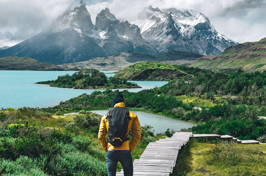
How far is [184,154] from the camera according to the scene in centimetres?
1170

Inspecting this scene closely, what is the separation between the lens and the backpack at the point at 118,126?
17.1ft

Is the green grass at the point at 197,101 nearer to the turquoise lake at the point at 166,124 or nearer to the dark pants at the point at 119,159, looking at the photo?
the turquoise lake at the point at 166,124

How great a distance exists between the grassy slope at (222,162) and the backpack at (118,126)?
179 inches

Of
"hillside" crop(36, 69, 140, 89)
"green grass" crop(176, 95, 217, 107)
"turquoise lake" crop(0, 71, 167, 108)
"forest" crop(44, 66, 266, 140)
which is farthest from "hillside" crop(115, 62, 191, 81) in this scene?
"green grass" crop(176, 95, 217, 107)

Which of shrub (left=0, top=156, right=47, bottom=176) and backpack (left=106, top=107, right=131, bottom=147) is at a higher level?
backpack (left=106, top=107, right=131, bottom=147)

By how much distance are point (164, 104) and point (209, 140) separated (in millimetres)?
27575

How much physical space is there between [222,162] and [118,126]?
6624 mm

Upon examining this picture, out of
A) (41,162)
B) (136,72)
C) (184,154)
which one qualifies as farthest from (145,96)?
(136,72)

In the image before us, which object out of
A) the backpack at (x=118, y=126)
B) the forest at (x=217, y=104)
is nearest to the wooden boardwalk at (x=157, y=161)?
the backpack at (x=118, y=126)

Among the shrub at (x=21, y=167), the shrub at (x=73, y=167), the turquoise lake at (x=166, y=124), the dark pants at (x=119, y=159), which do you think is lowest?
the turquoise lake at (x=166, y=124)

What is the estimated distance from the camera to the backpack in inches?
206

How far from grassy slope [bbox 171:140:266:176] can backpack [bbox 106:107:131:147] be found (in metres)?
4.56

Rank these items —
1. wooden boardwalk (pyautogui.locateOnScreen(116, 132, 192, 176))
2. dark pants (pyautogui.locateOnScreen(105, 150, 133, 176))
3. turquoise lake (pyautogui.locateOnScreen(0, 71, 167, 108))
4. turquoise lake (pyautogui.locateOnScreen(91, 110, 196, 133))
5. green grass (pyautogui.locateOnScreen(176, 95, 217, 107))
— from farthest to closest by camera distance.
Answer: turquoise lake (pyautogui.locateOnScreen(0, 71, 167, 108)), green grass (pyautogui.locateOnScreen(176, 95, 217, 107)), turquoise lake (pyautogui.locateOnScreen(91, 110, 196, 133)), wooden boardwalk (pyautogui.locateOnScreen(116, 132, 192, 176)), dark pants (pyautogui.locateOnScreen(105, 150, 133, 176))

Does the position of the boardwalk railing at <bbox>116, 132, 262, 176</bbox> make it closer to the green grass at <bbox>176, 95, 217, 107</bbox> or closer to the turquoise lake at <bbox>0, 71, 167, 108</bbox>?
the green grass at <bbox>176, 95, 217, 107</bbox>
